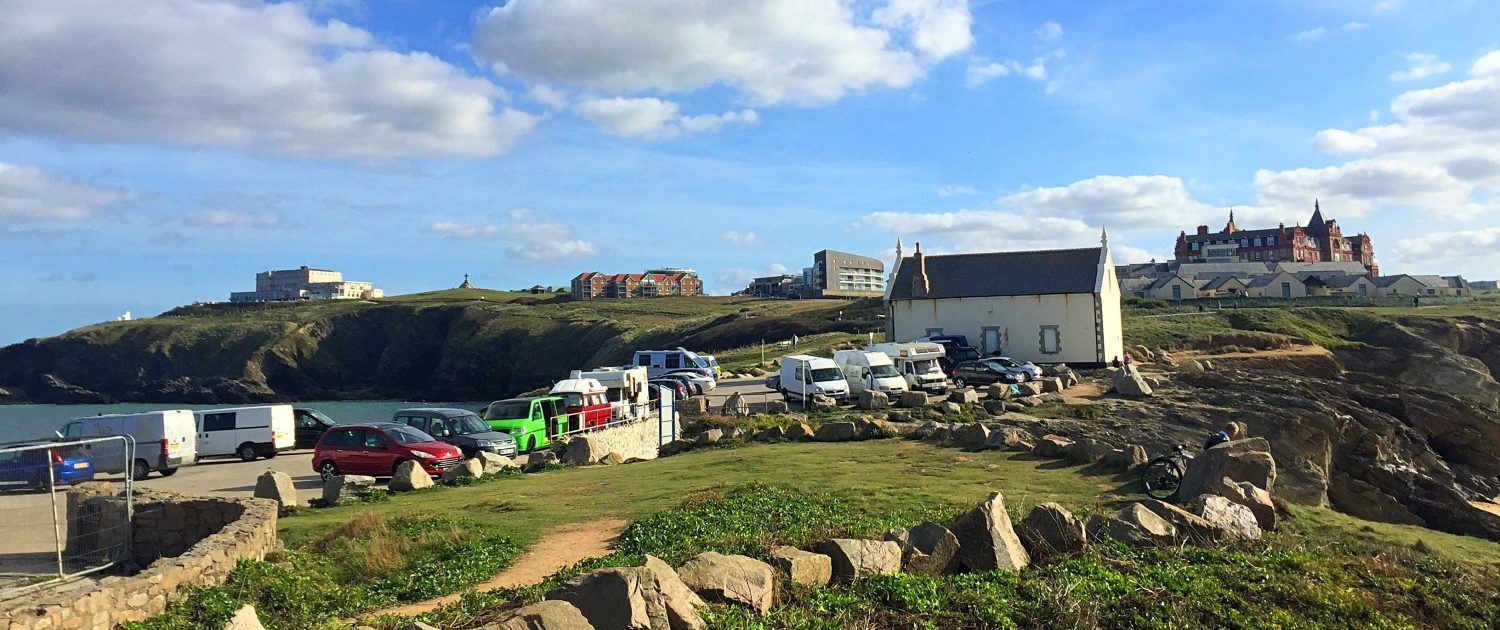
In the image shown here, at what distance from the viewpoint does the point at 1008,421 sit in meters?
30.7

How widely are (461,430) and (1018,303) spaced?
35917 millimetres

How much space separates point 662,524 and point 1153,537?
6494 mm

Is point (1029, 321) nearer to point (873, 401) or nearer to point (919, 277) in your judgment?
point (919, 277)

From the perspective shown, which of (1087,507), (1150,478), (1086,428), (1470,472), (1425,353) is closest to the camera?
(1087,507)

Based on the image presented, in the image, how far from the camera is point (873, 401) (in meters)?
34.4

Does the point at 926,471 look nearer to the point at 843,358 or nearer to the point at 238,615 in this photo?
the point at 238,615

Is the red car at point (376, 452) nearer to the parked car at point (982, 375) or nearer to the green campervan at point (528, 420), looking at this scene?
the green campervan at point (528, 420)

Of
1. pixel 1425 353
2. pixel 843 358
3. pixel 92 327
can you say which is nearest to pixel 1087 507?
pixel 843 358

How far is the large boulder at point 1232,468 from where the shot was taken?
47.8 feet

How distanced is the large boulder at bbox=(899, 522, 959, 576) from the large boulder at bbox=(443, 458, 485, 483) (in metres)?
13.9

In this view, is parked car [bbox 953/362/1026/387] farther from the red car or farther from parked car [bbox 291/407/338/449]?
parked car [bbox 291/407/338/449]

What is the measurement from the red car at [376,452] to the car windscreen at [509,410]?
5.08 meters

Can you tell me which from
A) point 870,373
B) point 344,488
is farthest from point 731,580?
point 870,373

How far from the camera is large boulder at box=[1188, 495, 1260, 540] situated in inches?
450
